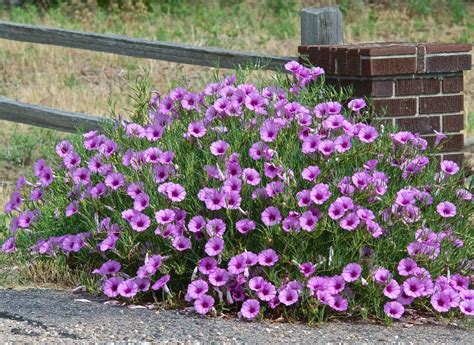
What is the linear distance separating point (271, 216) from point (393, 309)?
0.59 m

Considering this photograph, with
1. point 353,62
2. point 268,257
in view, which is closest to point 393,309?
point 268,257

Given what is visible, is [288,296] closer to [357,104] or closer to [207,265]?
[207,265]

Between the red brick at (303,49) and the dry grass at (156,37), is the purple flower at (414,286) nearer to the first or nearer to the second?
the red brick at (303,49)

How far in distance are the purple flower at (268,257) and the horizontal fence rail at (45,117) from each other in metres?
2.54

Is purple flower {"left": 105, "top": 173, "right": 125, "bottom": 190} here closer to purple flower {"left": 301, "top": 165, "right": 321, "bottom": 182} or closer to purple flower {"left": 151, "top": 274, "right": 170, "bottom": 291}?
purple flower {"left": 151, "top": 274, "right": 170, "bottom": 291}

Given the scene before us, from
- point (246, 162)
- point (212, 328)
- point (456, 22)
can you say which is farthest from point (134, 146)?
point (456, 22)

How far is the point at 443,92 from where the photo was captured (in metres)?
5.27

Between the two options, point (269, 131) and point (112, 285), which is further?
point (269, 131)

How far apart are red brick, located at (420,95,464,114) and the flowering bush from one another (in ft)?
2.34

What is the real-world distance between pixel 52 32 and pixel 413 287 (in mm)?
3925

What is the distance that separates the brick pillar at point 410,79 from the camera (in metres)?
5.09

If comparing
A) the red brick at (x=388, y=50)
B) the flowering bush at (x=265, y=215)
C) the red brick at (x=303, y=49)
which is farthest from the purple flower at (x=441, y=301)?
the red brick at (x=303, y=49)

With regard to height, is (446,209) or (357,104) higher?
(357,104)

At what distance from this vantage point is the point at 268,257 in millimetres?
3963
